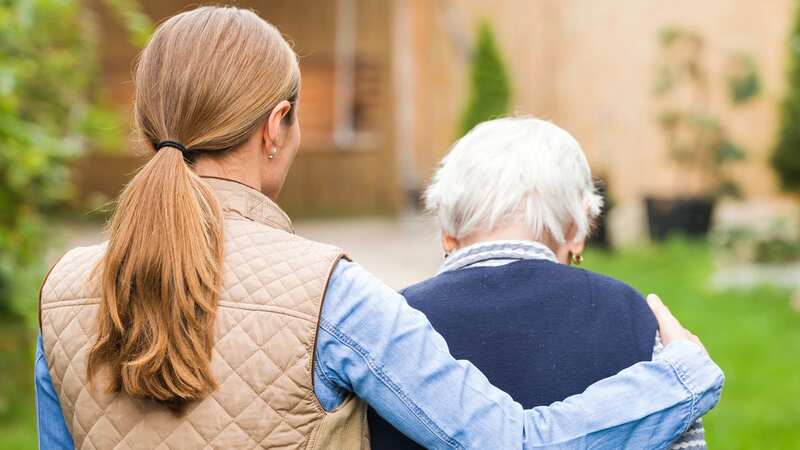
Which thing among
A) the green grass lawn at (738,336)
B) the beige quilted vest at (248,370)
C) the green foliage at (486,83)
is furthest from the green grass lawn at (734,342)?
the beige quilted vest at (248,370)

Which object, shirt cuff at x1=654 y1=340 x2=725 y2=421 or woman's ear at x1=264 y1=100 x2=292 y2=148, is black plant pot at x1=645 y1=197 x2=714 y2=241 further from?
woman's ear at x1=264 y1=100 x2=292 y2=148

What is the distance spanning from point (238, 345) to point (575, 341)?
2.15ft

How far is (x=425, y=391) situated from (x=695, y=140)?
1026cm

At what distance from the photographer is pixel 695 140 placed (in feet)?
37.0

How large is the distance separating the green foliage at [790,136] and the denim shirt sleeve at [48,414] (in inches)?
428

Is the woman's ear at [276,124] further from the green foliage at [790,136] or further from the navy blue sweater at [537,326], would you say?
the green foliage at [790,136]

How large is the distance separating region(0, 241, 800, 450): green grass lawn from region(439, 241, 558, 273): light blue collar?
3.01 m

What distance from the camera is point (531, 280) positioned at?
1.93 metres

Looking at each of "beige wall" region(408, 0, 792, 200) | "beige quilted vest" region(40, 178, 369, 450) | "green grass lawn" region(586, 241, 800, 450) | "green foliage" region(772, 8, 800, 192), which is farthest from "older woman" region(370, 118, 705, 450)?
"green foliage" region(772, 8, 800, 192)

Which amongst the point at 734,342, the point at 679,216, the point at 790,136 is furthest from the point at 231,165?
the point at 790,136

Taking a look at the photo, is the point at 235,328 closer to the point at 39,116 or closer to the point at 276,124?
the point at 276,124

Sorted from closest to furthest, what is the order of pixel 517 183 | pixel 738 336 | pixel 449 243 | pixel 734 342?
pixel 517 183
pixel 449 243
pixel 734 342
pixel 738 336

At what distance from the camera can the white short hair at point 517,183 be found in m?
1.99

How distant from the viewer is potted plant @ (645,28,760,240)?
414 inches
